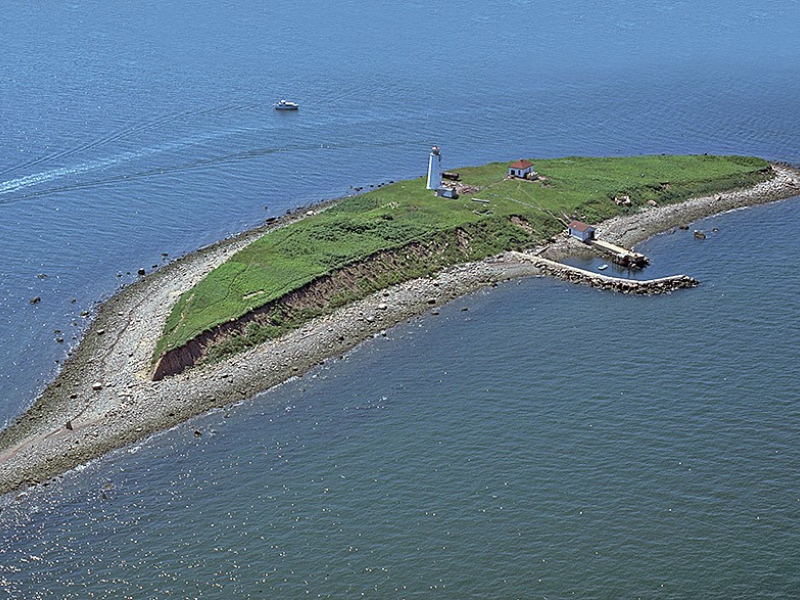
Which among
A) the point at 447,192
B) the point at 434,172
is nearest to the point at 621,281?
the point at 447,192

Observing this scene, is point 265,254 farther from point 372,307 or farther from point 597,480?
point 597,480

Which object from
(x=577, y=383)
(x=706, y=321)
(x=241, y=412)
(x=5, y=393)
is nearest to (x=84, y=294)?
(x=5, y=393)

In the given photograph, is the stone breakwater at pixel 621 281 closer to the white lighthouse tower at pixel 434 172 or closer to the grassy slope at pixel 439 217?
the grassy slope at pixel 439 217

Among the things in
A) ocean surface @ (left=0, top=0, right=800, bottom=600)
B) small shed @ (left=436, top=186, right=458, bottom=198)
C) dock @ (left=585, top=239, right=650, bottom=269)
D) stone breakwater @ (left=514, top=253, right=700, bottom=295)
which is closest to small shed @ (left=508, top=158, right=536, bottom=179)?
small shed @ (left=436, top=186, right=458, bottom=198)

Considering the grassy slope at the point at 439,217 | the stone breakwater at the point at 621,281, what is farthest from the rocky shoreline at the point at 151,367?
the grassy slope at the point at 439,217

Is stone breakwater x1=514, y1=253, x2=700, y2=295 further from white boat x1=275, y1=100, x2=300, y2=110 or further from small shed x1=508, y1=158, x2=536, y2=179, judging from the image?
white boat x1=275, y1=100, x2=300, y2=110
